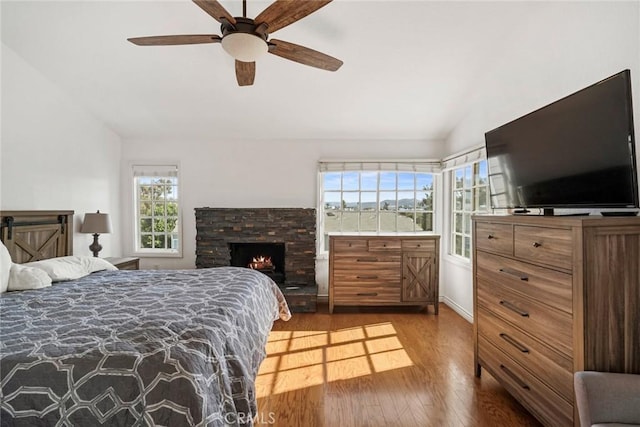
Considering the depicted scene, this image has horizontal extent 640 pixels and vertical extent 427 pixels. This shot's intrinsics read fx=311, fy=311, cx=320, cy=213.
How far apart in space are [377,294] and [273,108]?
2.64m

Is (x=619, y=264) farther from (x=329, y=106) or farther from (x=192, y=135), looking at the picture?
(x=192, y=135)


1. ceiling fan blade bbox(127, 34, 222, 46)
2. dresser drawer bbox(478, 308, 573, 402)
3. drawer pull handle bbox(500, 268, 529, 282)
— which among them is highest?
ceiling fan blade bbox(127, 34, 222, 46)

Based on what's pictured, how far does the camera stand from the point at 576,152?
170 centimetres

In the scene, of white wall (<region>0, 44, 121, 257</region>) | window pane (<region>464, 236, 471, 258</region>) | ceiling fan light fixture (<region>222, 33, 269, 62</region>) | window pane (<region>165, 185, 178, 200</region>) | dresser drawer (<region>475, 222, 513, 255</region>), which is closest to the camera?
ceiling fan light fixture (<region>222, 33, 269, 62</region>)

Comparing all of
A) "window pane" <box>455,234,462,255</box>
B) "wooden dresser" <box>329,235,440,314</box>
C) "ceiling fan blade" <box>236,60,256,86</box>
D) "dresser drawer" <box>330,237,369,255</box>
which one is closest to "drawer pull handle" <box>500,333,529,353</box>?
"wooden dresser" <box>329,235,440,314</box>

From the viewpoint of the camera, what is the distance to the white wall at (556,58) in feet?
5.99

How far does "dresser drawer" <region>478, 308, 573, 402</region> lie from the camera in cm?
154

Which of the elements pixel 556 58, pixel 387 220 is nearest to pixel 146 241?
pixel 387 220

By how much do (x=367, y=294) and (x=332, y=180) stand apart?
1.67 metres

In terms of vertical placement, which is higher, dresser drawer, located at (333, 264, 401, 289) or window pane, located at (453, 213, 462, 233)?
window pane, located at (453, 213, 462, 233)

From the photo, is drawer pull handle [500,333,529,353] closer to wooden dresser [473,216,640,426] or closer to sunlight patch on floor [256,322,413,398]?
wooden dresser [473,216,640,426]

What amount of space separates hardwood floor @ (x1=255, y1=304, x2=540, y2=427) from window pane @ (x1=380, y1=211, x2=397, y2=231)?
1.46 m

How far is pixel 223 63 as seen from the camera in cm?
308

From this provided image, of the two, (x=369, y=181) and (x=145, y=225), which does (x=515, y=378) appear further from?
(x=145, y=225)
